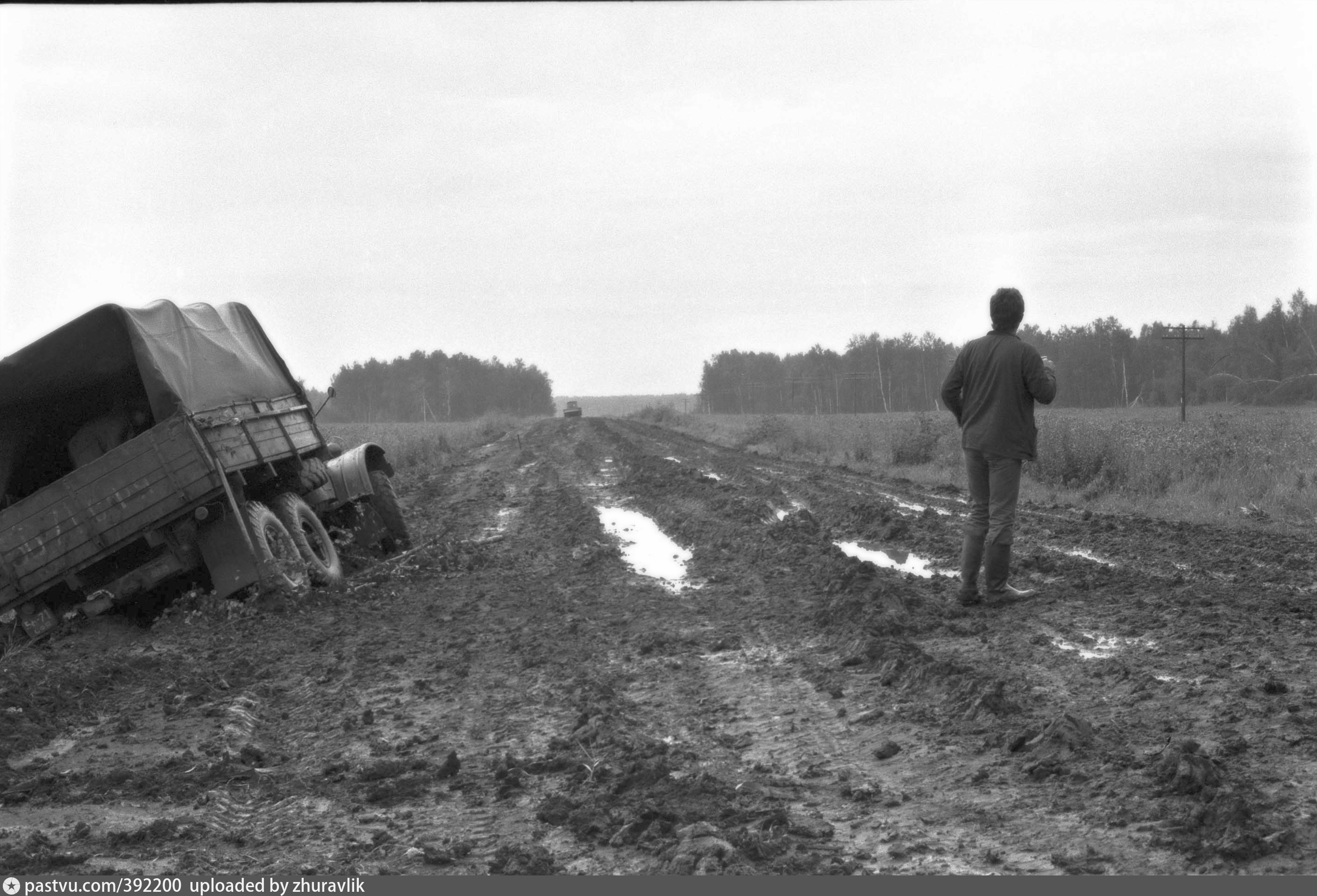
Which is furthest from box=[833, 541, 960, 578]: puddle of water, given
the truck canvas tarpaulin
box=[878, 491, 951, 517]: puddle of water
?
the truck canvas tarpaulin

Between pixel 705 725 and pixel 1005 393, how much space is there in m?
3.54

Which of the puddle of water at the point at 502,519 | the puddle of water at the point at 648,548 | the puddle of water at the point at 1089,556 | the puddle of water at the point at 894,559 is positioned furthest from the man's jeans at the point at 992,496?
the puddle of water at the point at 502,519

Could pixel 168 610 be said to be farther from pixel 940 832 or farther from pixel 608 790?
pixel 940 832

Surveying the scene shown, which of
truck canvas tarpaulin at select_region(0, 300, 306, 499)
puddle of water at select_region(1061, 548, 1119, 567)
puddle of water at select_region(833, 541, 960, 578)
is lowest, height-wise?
puddle of water at select_region(833, 541, 960, 578)

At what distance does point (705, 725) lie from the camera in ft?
17.0

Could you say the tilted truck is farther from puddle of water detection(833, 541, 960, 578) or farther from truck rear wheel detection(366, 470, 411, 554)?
puddle of water detection(833, 541, 960, 578)

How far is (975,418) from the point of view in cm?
765

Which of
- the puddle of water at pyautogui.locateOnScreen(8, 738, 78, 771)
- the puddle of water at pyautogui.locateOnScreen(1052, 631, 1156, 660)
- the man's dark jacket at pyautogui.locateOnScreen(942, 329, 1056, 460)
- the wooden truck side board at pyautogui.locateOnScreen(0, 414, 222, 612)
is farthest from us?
the wooden truck side board at pyautogui.locateOnScreen(0, 414, 222, 612)

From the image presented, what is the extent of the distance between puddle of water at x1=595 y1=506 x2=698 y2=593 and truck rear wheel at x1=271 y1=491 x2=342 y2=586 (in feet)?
9.34

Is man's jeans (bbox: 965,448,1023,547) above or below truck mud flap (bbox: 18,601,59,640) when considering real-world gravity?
above

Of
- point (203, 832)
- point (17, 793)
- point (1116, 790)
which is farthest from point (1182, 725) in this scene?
point (17, 793)

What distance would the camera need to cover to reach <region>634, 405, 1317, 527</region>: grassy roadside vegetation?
1238 centimetres

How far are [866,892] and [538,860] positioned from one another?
1082 mm

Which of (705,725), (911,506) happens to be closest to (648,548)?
(911,506)
